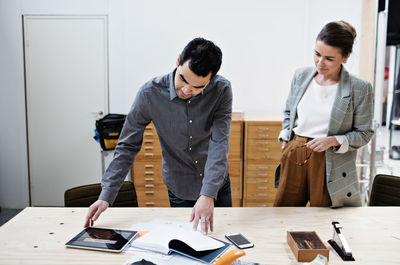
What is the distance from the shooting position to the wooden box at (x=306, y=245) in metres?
1.38

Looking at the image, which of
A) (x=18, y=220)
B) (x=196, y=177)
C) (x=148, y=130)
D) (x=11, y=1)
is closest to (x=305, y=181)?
(x=196, y=177)

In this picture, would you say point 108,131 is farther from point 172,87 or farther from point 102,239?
point 102,239

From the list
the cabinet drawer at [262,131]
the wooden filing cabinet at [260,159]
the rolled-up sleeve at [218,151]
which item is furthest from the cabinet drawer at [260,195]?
the rolled-up sleeve at [218,151]

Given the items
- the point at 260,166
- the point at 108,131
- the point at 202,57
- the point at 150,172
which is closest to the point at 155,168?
the point at 150,172

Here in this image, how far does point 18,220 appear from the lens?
1.78 meters

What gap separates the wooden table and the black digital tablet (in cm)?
3

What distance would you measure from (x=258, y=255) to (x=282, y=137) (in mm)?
899

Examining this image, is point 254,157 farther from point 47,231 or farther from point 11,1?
point 11,1

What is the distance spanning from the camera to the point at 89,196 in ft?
7.12

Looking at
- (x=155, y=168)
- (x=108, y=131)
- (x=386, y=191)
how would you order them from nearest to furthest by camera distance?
1. (x=386, y=191)
2. (x=108, y=131)
3. (x=155, y=168)

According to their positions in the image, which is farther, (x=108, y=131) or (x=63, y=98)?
(x=63, y=98)

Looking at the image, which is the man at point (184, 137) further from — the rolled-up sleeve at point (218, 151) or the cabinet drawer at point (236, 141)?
the cabinet drawer at point (236, 141)

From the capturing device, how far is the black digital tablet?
1479 millimetres

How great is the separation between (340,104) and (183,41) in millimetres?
2726
